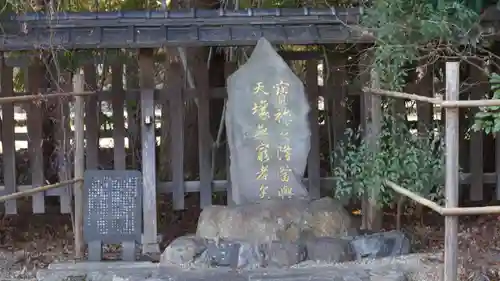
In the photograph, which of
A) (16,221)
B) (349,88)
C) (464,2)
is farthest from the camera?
(16,221)

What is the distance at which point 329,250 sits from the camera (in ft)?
20.3

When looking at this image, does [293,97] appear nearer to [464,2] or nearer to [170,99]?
[170,99]

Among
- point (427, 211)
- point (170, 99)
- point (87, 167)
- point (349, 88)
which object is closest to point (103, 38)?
point (170, 99)

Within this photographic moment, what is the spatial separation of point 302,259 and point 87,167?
2.47 meters

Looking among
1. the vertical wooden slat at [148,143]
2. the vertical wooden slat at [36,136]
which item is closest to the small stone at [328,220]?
the vertical wooden slat at [148,143]

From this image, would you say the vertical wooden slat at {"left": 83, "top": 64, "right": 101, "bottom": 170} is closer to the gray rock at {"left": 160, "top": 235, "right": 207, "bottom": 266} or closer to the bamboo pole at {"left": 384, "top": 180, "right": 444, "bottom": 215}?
the gray rock at {"left": 160, "top": 235, "right": 207, "bottom": 266}

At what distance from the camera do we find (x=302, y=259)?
6176mm

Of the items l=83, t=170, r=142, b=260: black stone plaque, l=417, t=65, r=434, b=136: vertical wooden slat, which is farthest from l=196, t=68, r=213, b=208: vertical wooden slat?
l=417, t=65, r=434, b=136: vertical wooden slat

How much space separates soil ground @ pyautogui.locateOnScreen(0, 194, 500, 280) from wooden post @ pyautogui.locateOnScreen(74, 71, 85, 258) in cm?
30

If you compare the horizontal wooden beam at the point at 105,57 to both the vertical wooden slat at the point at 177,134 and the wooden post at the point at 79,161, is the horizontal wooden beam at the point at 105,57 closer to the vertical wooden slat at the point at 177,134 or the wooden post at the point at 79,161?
the wooden post at the point at 79,161

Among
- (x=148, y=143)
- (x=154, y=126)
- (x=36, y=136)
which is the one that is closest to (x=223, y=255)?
(x=148, y=143)

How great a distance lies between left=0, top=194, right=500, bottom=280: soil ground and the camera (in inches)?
251

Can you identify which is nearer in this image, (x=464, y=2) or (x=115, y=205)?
(x=464, y=2)

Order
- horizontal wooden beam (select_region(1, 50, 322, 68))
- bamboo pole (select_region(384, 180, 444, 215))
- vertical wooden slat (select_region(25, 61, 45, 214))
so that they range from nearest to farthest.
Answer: bamboo pole (select_region(384, 180, 444, 215))
horizontal wooden beam (select_region(1, 50, 322, 68))
vertical wooden slat (select_region(25, 61, 45, 214))
